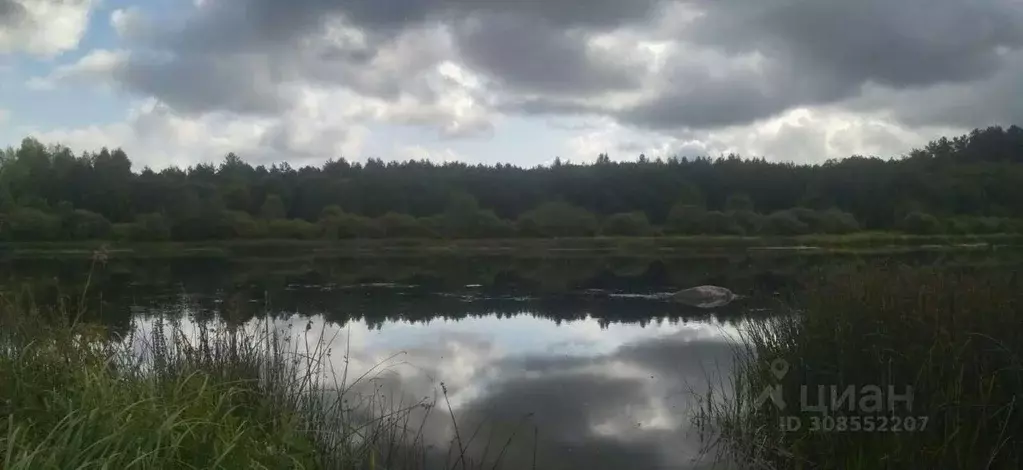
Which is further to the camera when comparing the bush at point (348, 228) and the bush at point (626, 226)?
the bush at point (626, 226)

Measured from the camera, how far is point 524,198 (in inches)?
2463

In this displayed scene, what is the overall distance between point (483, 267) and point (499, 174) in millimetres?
37901

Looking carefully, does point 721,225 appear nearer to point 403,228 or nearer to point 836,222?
point 836,222

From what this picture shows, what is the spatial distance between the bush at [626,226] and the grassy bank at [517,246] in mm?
1971

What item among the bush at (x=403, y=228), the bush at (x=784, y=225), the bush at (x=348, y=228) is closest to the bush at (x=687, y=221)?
the bush at (x=784, y=225)

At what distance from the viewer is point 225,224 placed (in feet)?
152

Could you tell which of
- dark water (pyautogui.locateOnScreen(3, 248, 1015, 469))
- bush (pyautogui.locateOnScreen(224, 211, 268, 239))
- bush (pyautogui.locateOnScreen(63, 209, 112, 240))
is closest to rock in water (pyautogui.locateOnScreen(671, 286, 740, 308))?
dark water (pyautogui.locateOnScreen(3, 248, 1015, 469))

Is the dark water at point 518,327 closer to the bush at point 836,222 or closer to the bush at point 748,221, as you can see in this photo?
the bush at point 748,221

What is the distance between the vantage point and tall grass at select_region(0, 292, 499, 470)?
10.8ft

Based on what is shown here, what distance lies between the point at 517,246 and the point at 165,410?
4320 cm

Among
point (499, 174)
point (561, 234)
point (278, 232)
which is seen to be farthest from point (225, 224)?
point (499, 174)

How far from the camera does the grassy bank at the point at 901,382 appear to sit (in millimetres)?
4398

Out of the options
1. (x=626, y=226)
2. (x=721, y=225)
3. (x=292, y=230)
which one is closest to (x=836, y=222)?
(x=721, y=225)

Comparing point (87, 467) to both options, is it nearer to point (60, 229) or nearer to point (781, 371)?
point (781, 371)
